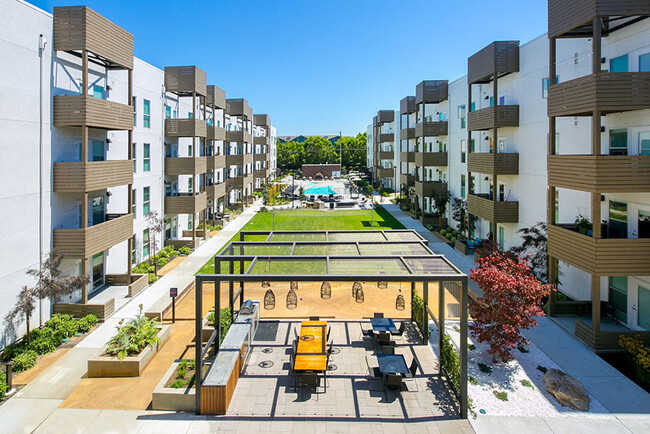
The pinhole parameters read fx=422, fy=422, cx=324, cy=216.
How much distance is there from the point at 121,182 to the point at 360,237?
1150cm

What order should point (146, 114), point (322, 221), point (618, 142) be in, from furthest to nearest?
point (322, 221)
point (146, 114)
point (618, 142)

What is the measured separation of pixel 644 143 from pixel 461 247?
14.3m

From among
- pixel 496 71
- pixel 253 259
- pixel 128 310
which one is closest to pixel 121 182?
pixel 128 310

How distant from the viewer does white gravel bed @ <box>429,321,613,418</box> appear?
10844 mm

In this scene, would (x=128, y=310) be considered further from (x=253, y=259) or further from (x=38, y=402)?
(x=253, y=259)

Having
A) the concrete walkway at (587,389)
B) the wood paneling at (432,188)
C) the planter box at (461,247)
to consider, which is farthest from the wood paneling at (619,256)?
the wood paneling at (432,188)

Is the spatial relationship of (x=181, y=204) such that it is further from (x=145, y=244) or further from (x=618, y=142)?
(x=618, y=142)

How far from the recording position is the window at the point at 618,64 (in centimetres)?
1502

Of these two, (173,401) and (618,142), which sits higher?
(618,142)

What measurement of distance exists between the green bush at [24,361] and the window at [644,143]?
21.2 m

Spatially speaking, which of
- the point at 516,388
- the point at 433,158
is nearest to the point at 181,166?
the point at 433,158

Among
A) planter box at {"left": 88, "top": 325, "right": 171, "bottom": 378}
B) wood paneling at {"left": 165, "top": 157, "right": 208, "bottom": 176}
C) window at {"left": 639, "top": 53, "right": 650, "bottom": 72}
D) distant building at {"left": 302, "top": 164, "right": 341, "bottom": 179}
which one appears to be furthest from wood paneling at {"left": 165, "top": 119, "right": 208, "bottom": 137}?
distant building at {"left": 302, "top": 164, "right": 341, "bottom": 179}

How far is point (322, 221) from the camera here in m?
41.1

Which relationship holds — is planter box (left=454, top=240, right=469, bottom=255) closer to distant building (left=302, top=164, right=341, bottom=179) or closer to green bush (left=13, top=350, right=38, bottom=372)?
green bush (left=13, top=350, right=38, bottom=372)
